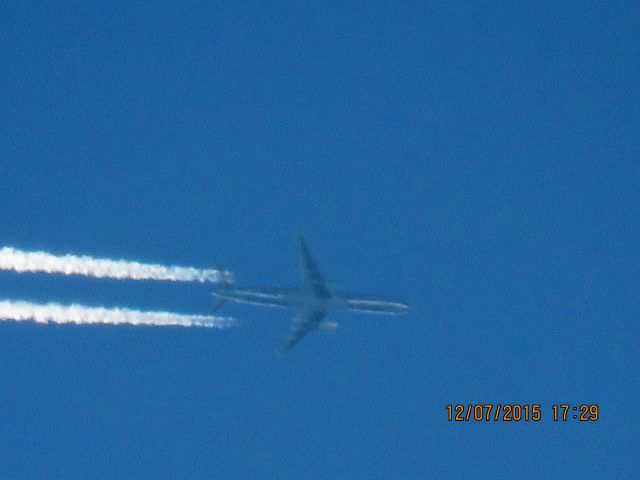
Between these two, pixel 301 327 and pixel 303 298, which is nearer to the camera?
pixel 303 298

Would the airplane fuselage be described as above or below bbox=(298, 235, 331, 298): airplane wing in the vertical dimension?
below

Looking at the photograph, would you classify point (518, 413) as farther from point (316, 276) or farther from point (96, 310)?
point (96, 310)

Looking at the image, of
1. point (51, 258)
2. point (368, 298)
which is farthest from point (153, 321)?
point (368, 298)

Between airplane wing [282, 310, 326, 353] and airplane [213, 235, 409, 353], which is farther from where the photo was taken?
airplane wing [282, 310, 326, 353]

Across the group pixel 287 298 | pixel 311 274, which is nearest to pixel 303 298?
pixel 287 298

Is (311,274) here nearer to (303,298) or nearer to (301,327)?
(303,298)

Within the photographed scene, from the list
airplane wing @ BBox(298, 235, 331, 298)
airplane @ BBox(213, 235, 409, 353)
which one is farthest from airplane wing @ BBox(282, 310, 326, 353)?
airplane wing @ BBox(298, 235, 331, 298)

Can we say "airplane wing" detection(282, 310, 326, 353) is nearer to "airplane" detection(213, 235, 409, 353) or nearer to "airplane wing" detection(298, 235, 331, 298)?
"airplane" detection(213, 235, 409, 353)
